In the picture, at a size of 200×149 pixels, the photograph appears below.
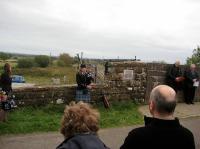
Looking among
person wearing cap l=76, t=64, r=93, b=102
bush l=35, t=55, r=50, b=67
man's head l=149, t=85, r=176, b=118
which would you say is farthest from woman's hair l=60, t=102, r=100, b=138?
bush l=35, t=55, r=50, b=67

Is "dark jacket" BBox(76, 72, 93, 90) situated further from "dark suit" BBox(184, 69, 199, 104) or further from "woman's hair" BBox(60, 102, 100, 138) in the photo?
"woman's hair" BBox(60, 102, 100, 138)

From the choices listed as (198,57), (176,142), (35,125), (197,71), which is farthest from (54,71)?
(176,142)

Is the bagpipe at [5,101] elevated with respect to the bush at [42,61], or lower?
elevated

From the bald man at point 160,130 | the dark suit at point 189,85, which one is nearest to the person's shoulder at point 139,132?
the bald man at point 160,130

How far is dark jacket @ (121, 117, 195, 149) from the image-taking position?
12.7 feet

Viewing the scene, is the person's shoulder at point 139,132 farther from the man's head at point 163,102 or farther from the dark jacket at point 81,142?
the dark jacket at point 81,142

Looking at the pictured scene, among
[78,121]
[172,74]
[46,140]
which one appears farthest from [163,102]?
[172,74]

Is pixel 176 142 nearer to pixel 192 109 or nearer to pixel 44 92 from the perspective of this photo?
pixel 44 92

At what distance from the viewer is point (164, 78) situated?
49.8 ft

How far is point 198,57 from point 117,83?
1802 cm

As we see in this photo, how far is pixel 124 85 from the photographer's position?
14.4 m

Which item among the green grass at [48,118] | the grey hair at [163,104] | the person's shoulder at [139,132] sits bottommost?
the green grass at [48,118]

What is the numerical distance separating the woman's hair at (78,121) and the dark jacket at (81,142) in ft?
0.16

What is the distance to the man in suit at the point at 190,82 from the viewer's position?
50.6 feet
